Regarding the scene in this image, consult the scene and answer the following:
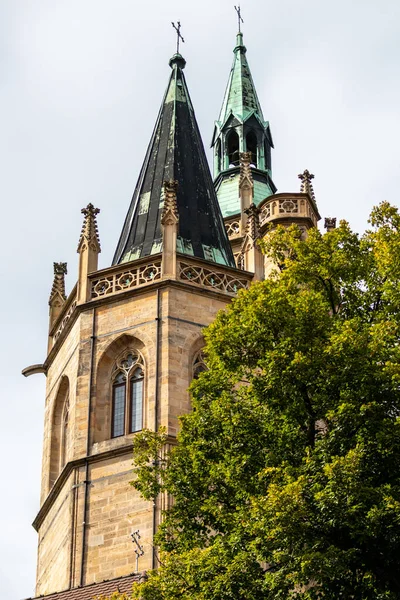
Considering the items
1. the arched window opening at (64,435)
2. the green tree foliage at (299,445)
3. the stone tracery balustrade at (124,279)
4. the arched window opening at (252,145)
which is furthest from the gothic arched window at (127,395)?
the arched window opening at (252,145)

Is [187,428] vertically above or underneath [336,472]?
above

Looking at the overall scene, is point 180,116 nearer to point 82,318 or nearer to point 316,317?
point 82,318

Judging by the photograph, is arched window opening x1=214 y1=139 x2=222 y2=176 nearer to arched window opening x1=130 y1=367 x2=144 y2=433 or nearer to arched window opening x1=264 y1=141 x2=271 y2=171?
arched window opening x1=264 y1=141 x2=271 y2=171

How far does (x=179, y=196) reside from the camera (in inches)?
1277

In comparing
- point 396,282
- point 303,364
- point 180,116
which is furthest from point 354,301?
point 180,116

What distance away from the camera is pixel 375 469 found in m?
18.4

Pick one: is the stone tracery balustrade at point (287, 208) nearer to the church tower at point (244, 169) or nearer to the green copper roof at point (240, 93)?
the church tower at point (244, 169)

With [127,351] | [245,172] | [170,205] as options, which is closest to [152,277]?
[127,351]

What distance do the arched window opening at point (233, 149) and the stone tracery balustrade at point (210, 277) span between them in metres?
14.9

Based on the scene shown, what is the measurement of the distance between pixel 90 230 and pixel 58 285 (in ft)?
7.86

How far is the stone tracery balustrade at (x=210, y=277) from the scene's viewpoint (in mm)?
30062

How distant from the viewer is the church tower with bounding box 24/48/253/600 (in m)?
26.8

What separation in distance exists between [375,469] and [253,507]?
1.55m

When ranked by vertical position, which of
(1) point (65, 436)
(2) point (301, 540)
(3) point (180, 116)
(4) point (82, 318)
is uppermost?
(3) point (180, 116)
